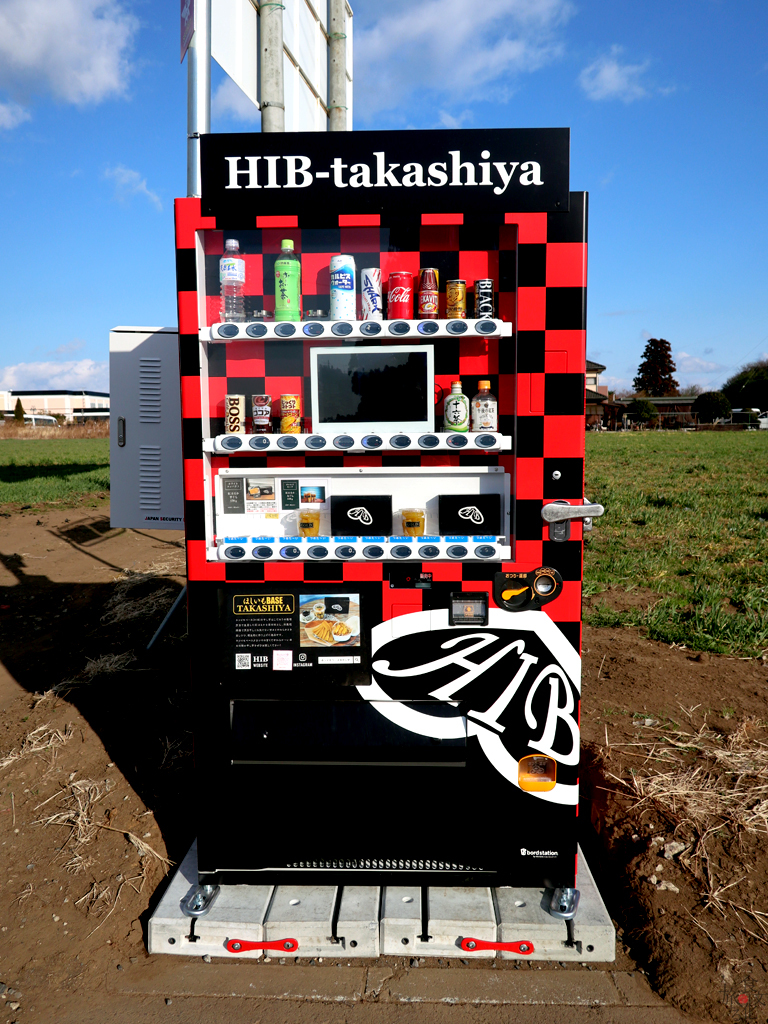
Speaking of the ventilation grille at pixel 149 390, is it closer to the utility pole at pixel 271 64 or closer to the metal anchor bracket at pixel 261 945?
the utility pole at pixel 271 64

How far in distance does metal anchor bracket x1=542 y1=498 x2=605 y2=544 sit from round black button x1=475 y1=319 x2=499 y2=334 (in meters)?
0.72

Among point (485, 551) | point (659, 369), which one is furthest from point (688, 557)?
point (659, 369)

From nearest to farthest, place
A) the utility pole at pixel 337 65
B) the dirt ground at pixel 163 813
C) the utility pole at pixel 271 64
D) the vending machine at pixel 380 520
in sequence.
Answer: the dirt ground at pixel 163 813 → the vending machine at pixel 380 520 → the utility pole at pixel 271 64 → the utility pole at pixel 337 65

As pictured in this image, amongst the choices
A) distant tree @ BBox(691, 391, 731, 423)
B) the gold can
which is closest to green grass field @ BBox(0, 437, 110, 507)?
the gold can

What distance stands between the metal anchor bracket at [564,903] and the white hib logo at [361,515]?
1685 mm

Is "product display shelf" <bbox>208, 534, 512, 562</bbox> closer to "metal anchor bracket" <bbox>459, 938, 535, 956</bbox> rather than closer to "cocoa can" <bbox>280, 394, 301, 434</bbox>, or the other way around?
"cocoa can" <bbox>280, 394, 301, 434</bbox>

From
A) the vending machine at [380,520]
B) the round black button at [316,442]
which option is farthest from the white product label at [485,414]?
the round black button at [316,442]

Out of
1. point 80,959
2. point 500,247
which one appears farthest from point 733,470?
point 80,959

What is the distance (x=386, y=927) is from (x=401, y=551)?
1.45 meters

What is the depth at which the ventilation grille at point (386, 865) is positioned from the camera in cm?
265

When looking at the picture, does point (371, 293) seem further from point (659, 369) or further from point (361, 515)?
point (659, 369)

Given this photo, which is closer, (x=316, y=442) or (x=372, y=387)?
(x=316, y=442)

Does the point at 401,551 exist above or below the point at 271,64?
below

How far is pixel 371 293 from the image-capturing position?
258 centimetres
